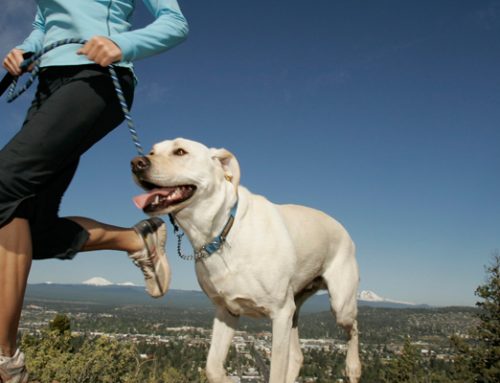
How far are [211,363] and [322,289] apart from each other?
1727 mm

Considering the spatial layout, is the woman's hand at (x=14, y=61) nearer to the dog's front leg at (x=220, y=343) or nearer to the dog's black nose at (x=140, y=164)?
the dog's black nose at (x=140, y=164)

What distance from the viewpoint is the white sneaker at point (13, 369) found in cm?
255

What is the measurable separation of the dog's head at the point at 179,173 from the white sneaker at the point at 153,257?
64cm

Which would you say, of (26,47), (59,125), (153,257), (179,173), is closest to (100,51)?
(59,125)

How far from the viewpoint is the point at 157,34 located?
3012 millimetres

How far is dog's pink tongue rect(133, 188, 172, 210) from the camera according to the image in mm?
3311

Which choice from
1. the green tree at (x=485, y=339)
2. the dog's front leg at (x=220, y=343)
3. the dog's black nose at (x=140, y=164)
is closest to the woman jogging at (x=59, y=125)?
the dog's black nose at (x=140, y=164)

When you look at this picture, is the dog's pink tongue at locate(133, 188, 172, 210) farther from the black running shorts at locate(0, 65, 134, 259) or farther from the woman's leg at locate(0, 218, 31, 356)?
the woman's leg at locate(0, 218, 31, 356)

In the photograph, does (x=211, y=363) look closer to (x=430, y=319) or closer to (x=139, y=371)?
(x=139, y=371)

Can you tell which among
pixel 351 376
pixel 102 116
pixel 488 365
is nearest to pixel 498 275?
pixel 488 365

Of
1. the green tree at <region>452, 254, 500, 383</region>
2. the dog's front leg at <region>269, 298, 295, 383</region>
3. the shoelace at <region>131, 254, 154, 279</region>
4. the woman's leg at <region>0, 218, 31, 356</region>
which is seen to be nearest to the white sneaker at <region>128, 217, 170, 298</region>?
the shoelace at <region>131, 254, 154, 279</region>

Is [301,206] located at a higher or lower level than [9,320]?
higher

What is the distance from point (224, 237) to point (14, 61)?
1.89 metres

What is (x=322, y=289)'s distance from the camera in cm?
507
